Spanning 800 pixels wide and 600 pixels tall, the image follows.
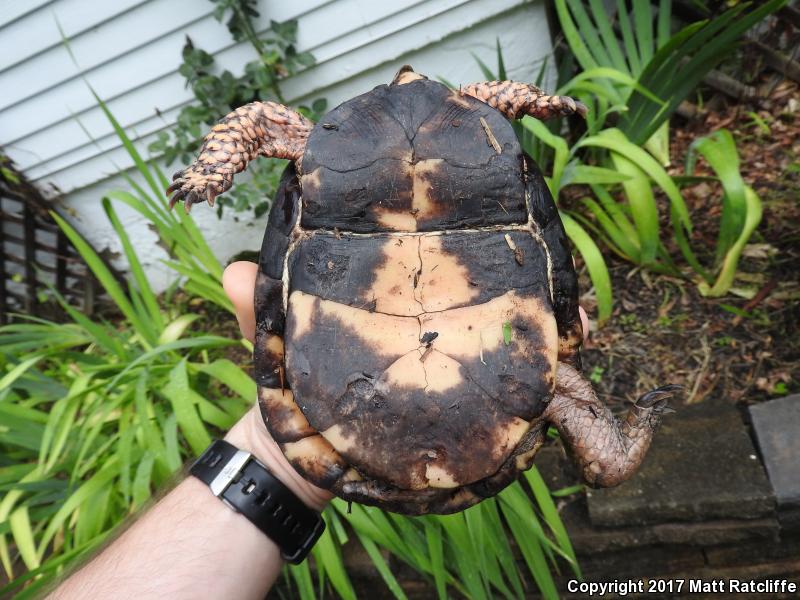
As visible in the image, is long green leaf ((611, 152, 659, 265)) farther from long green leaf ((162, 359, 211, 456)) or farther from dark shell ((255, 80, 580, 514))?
long green leaf ((162, 359, 211, 456))

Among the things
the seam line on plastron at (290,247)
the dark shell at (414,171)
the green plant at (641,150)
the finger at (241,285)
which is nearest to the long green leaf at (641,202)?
the green plant at (641,150)

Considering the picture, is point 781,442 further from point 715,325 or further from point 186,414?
point 186,414

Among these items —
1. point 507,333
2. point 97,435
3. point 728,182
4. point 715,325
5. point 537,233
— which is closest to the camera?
point 507,333

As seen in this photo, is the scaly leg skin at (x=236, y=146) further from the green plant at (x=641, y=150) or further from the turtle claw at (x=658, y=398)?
the turtle claw at (x=658, y=398)

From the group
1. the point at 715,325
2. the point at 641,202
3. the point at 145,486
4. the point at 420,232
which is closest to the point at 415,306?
the point at 420,232

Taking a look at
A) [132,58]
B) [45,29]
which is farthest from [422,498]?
[45,29]
